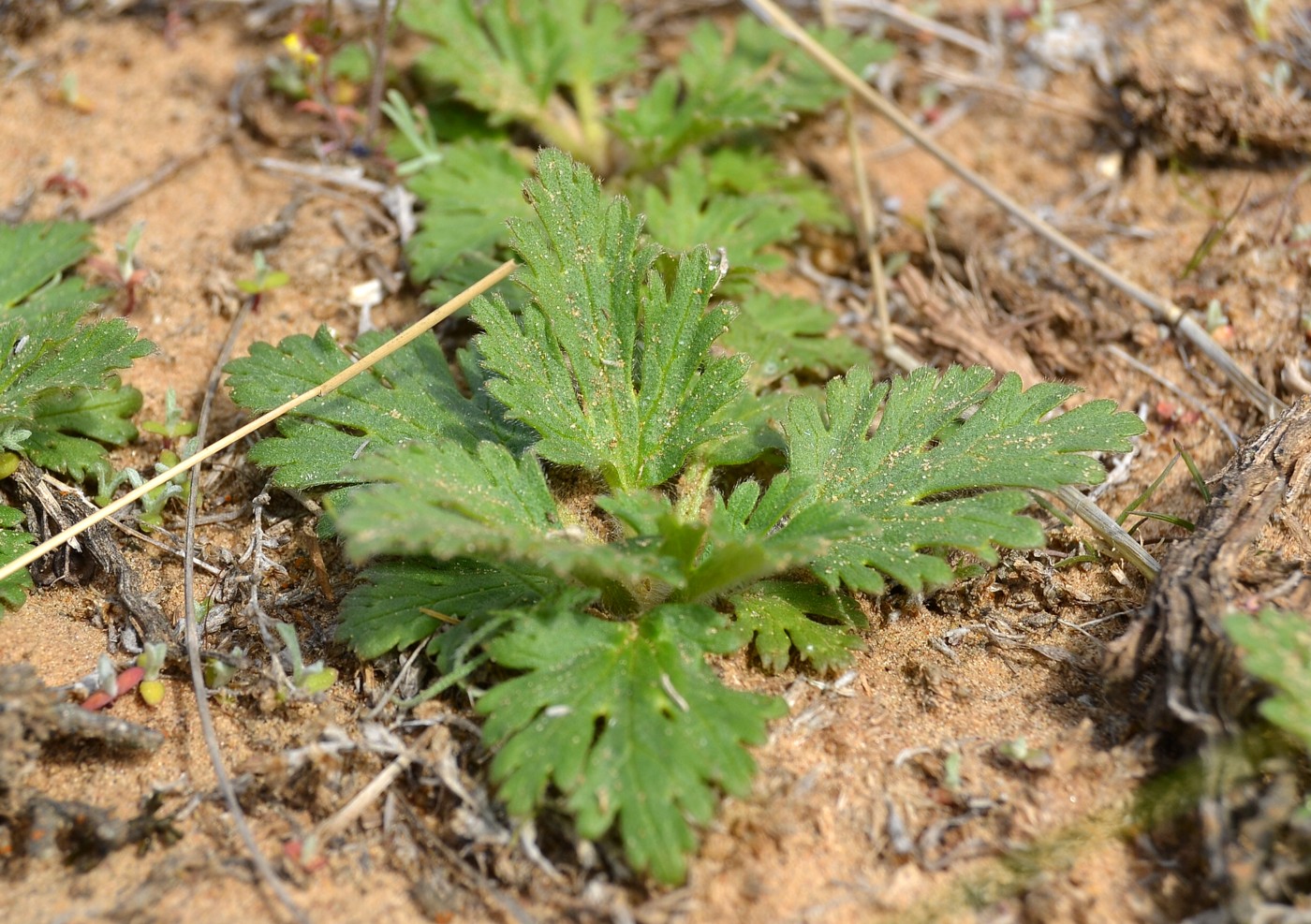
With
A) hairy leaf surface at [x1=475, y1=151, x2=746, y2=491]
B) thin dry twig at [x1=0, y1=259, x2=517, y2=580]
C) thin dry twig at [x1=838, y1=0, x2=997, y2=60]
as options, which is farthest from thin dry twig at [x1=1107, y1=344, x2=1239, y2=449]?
thin dry twig at [x1=0, y1=259, x2=517, y2=580]

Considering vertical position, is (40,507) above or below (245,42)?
below

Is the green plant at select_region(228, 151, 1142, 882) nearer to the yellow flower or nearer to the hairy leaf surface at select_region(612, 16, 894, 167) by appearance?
the hairy leaf surface at select_region(612, 16, 894, 167)

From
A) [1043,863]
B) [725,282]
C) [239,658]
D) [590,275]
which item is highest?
[590,275]

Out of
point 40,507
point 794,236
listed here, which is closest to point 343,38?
point 794,236

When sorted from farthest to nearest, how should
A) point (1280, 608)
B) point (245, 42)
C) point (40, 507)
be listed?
point (245, 42), point (40, 507), point (1280, 608)

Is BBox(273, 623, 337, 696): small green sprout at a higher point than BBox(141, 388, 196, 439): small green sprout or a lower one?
lower

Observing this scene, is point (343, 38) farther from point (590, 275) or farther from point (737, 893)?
point (737, 893)
